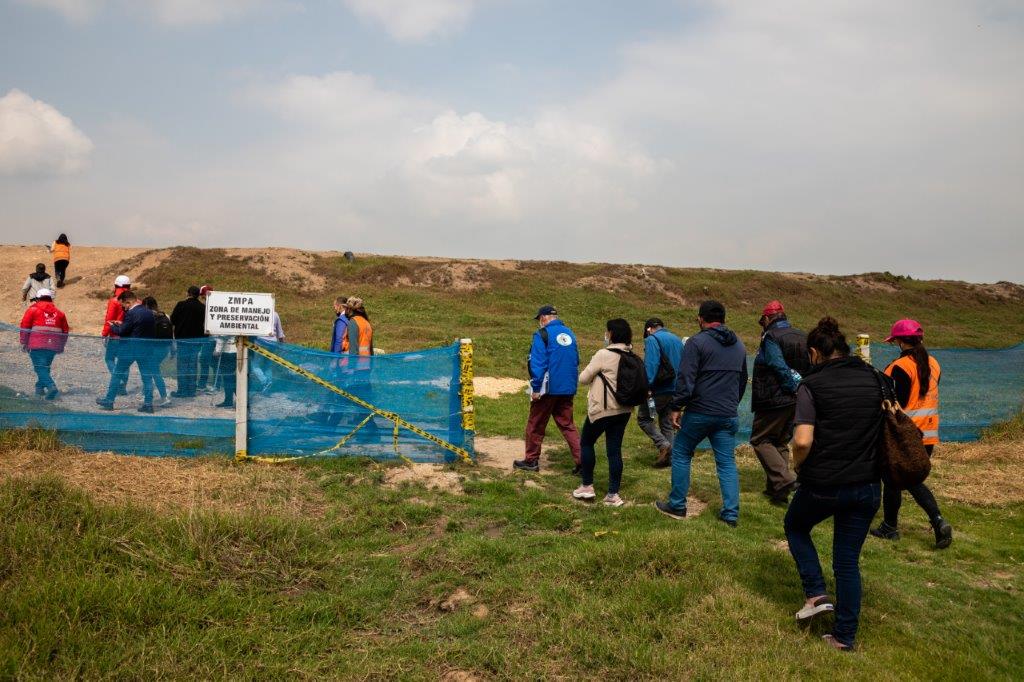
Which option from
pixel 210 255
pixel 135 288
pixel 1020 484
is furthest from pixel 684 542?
pixel 210 255

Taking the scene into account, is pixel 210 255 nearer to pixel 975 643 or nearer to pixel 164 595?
pixel 164 595

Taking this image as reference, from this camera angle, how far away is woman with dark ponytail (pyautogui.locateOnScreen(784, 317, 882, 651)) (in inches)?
166

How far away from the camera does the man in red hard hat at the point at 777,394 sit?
7.34 meters

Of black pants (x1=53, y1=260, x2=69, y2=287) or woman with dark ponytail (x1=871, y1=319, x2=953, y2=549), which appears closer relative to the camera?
woman with dark ponytail (x1=871, y1=319, x2=953, y2=549)

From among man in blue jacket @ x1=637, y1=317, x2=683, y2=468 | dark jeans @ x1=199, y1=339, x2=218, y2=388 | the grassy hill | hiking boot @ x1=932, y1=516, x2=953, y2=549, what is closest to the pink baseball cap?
hiking boot @ x1=932, y1=516, x2=953, y2=549

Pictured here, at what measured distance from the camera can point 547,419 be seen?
8.48 meters

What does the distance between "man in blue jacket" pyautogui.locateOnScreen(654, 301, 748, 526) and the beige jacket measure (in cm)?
60

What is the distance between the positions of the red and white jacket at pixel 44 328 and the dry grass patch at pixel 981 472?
9.79 meters

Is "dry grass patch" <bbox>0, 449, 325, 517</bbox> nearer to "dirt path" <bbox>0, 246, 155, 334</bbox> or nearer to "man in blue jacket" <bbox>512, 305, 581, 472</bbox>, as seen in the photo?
"man in blue jacket" <bbox>512, 305, 581, 472</bbox>

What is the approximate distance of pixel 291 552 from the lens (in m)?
5.56

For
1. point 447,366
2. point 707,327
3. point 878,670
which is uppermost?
point 707,327

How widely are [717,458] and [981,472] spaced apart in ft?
14.7

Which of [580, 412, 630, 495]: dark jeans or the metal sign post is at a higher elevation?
the metal sign post

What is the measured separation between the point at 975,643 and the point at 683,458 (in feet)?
8.60
